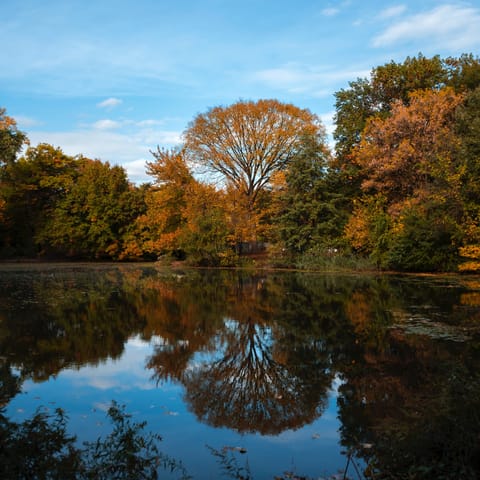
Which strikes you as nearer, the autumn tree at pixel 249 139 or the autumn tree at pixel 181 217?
the autumn tree at pixel 181 217

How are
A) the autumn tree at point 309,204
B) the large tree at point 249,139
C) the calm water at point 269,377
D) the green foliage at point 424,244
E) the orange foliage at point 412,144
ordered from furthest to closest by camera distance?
the large tree at point 249,139, the autumn tree at point 309,204, the orange foliage at point 412,144, the green foliage at point 424,244, the calm water at point 269,377

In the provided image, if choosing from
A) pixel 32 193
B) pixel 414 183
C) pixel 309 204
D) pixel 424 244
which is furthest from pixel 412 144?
pixel 32 193

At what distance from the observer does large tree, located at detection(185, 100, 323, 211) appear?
142 ft

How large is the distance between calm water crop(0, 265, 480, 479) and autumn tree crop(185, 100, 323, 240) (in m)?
28.3

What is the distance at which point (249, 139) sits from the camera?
43.5m

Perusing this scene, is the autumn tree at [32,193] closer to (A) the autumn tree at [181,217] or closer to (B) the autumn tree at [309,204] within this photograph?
(A) the autumn tree at [181,217]

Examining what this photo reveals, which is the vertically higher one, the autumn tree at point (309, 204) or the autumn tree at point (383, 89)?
the autumn tree at point (383, 89)

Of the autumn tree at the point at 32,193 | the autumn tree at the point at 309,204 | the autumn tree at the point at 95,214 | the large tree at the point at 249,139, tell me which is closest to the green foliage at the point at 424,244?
the autumn tree at the point at 309,204

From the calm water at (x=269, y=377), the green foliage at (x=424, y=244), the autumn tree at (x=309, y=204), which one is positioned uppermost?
the autumn tree at (x=309, y=204)

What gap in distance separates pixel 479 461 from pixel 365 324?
844 cm

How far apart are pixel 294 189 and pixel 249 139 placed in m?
10.4

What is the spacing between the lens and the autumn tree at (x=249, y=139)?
142 ft

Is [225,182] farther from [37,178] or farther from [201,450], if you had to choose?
[201,450]

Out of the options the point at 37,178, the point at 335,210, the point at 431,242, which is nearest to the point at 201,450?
the point at 431,242
